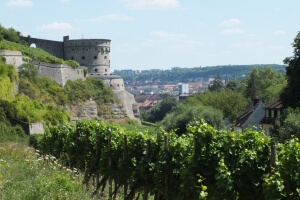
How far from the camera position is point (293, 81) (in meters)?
38.8

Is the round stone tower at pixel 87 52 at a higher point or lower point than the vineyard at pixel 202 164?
higher

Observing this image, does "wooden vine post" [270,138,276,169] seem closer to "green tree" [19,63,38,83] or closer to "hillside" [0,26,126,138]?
"hillside" [0,26,126,138]

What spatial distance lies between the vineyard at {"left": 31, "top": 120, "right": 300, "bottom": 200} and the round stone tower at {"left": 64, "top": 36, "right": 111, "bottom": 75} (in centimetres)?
7244

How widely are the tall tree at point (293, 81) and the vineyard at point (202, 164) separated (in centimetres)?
2384

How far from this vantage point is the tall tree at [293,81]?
38.6m

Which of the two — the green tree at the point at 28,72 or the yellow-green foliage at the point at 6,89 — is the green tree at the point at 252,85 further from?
the yellow-green foliage at the point at 6,89

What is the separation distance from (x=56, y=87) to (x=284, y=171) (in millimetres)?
57464

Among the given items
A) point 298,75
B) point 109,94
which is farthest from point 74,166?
point 109,94

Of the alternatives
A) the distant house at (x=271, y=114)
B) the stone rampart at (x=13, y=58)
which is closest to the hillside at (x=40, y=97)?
the stone rampart at (x=13, y=58)

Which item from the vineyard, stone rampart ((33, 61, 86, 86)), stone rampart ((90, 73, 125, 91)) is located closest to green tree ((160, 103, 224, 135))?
stone rampart ((33, 61, 86, 86))

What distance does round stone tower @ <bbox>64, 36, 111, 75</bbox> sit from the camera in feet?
293

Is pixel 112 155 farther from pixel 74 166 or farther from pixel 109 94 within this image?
pixel 109 94

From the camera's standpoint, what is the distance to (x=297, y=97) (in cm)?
3881

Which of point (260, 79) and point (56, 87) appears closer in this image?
point (56, 87)
